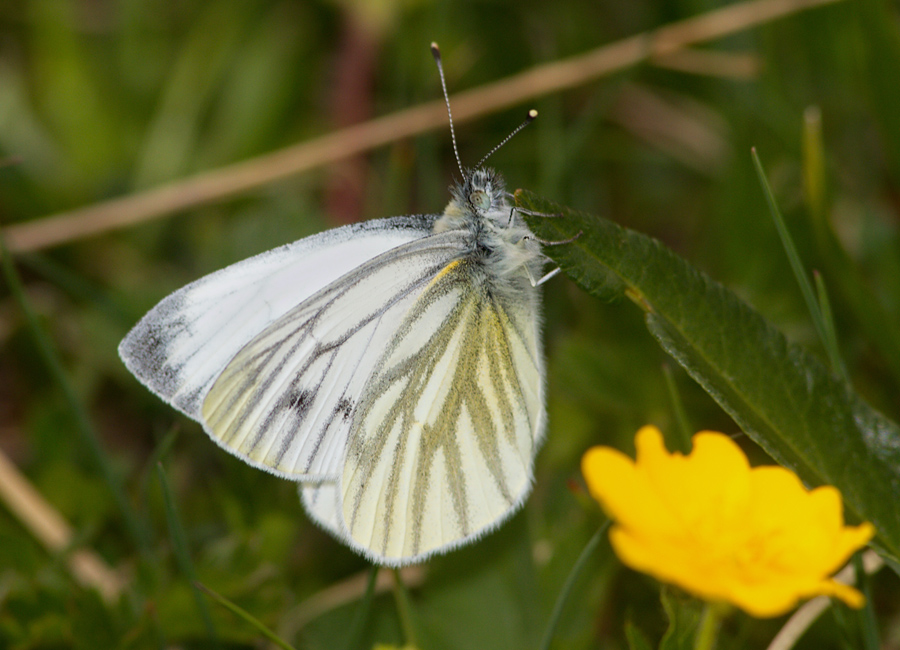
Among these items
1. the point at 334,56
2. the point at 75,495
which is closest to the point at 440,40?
A: the point at 334,56

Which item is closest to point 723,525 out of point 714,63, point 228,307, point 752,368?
point 752,368

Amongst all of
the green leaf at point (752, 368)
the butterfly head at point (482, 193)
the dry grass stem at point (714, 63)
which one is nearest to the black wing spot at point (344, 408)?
the butterfly head at point (482, 193)

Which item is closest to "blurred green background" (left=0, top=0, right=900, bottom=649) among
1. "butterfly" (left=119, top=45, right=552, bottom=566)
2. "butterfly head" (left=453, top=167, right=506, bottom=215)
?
"butterfly" (left=119, top=45, right=552, bottom=566)

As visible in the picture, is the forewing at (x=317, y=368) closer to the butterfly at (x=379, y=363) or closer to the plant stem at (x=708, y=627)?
the butterfly at (x=379, y=363)

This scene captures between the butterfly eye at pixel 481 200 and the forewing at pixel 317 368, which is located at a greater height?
the butterfly eye at pixel 481 200

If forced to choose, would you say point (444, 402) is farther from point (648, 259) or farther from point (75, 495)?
point (75, 495)

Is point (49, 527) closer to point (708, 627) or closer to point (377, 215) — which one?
point (377, 215)

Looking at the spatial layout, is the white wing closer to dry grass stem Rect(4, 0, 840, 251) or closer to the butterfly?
the butterfly
